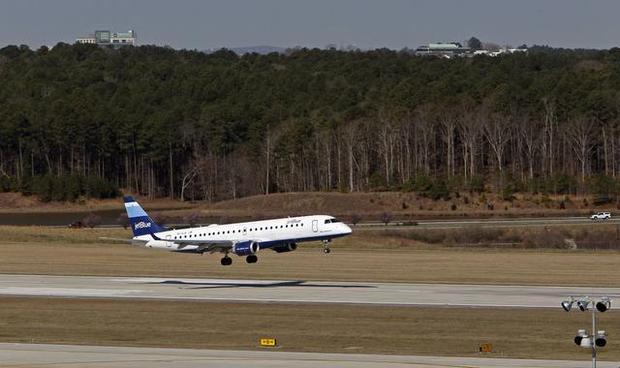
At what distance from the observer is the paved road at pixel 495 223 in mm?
121625

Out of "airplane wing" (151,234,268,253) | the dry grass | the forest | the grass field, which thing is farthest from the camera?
the forest

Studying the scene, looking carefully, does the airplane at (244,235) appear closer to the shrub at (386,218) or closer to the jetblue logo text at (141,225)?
the jetblue logo text at (141,225)

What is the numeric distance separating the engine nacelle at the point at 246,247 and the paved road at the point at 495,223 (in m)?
39.8

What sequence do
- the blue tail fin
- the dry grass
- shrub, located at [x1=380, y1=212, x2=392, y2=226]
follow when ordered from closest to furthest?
1. the dry grass
2. the blue tail fin
3. shrub, located at [x1=380, y1=212, x2=392, y2=226]

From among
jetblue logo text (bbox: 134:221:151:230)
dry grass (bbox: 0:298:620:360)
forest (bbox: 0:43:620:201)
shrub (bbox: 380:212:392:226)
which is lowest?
dry grass (bbox: 0:298:620:360)

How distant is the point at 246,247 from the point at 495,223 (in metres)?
49.7

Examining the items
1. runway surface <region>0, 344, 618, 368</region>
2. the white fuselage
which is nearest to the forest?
the white fuselage

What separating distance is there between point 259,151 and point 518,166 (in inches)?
1392

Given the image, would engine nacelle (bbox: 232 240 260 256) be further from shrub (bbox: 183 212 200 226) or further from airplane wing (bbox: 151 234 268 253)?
shrub (bbox: 183 212 200 226)

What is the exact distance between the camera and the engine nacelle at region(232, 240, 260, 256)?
80188 mm

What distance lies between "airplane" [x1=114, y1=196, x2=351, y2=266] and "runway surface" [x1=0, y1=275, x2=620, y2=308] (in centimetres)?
326

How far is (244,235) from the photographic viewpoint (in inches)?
3214

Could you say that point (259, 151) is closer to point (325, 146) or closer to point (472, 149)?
point (325, 146)

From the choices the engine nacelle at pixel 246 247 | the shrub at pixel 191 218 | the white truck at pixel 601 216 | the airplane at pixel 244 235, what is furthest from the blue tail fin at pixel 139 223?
the white truck at pixel 601 216
